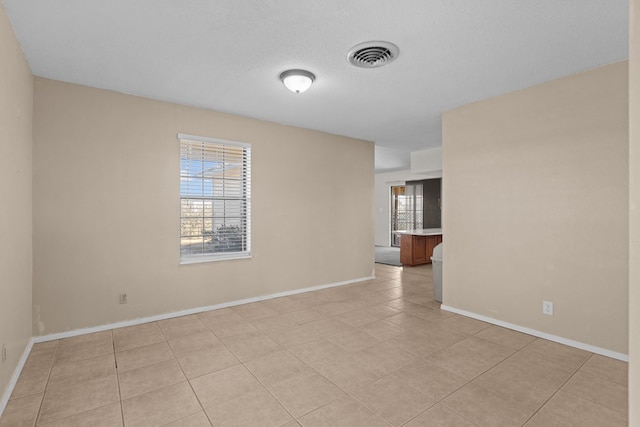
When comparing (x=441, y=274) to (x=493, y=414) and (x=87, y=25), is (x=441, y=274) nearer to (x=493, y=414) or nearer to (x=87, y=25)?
(x=493, y=414)

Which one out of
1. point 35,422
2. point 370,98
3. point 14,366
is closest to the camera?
point 35,422

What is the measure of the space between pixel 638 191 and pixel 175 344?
11.1 ft

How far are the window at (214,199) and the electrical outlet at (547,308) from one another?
3.44 meters

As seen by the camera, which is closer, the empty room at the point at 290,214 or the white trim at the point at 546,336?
the empty room at the point at 290,214

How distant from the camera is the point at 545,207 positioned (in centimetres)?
320

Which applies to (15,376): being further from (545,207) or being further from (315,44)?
(545,207)

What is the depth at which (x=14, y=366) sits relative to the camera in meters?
2.38

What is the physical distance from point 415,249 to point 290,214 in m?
3.56

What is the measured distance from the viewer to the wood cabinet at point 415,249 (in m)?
7.12

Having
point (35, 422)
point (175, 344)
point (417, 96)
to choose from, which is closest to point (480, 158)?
point (417, 96)

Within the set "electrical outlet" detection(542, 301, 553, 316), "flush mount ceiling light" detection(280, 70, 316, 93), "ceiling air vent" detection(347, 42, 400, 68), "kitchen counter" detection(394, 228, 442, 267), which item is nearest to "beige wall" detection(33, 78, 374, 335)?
"flush mount ceiling light" detection(280, 70, 316, 93)

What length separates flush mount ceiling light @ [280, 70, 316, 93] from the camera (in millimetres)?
2971

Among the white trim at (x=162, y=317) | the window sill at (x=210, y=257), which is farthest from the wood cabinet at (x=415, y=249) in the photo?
the window sill at (x=210, y=257)

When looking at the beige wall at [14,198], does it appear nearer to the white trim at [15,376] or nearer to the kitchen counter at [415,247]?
the white trim at [15,376]
